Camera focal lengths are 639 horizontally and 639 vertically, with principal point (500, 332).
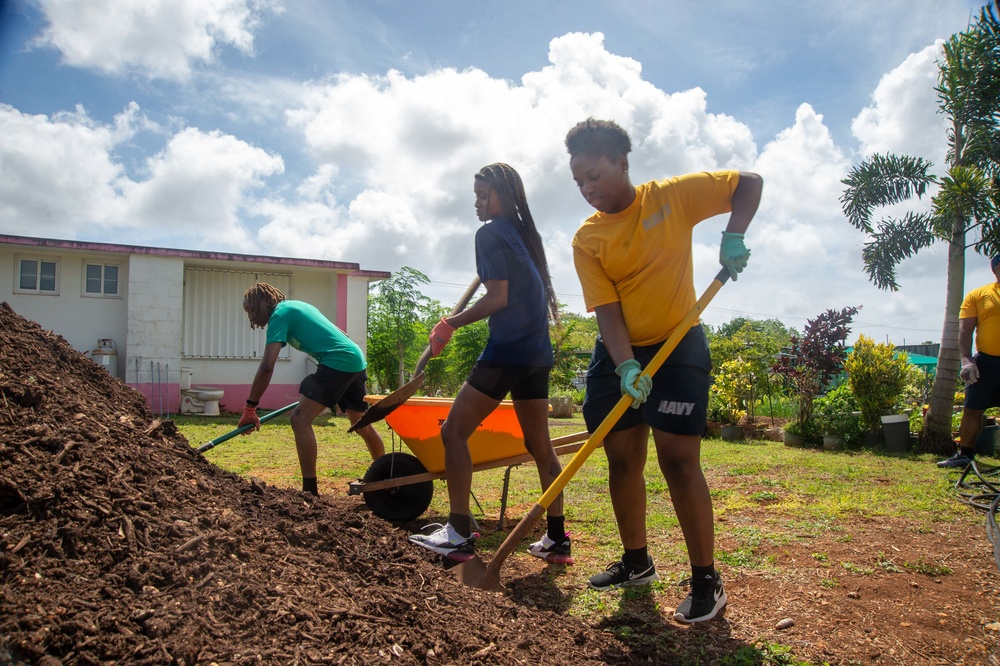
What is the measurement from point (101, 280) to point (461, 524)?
40.0 feet

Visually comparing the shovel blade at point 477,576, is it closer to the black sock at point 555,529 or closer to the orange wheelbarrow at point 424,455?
the black sock at point 555,529

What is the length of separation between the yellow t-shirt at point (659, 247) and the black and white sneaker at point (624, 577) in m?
0.97

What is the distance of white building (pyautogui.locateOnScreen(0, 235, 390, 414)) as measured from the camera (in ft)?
39.2

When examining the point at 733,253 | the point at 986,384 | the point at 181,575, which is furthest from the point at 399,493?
the point at 986,384

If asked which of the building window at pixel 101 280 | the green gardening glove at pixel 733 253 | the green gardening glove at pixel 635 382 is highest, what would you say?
the building window at pixel 101 280

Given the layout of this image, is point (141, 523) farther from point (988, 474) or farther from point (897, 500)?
point (988, 474)

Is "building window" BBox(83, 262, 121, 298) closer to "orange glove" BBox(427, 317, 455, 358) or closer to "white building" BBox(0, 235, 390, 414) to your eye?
"white building" BBox(0, 235, 390, 414)

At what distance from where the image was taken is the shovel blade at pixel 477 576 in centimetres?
250

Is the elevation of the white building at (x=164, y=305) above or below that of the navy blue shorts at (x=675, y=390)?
above

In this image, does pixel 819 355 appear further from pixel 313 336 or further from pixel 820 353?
pixel 313 336

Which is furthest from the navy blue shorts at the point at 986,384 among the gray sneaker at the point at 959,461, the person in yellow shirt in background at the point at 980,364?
the gray sneaker at the point at 959,461

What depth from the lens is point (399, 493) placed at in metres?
4.00

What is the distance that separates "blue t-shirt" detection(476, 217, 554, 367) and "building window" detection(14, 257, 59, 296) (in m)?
12.1

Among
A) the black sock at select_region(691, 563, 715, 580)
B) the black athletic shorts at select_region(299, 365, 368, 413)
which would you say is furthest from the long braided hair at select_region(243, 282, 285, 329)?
the black sock at select_region(691, 563, 715, 580)
